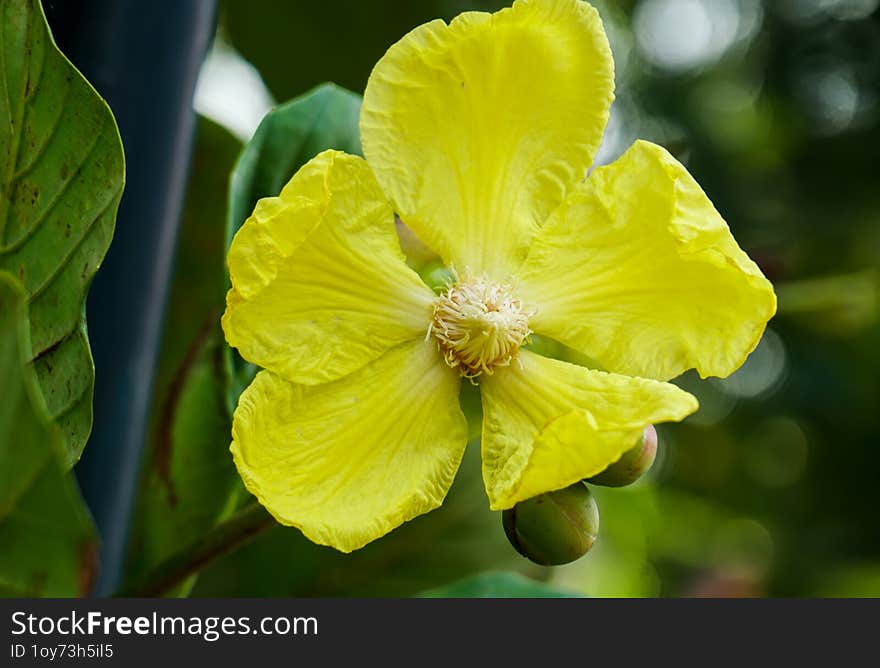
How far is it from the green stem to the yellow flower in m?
0.03

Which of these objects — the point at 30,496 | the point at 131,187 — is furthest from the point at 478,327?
the point at 30,496

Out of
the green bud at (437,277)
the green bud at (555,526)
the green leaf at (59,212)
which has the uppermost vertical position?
the green leaf at (59,212)

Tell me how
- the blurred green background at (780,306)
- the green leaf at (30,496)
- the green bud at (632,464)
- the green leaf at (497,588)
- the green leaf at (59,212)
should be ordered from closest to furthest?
the green leaf at (30,496), the green leaf at (59,212), the green bud at (632,464), the green leaf at (497,588), the blurred green background at (780,306)

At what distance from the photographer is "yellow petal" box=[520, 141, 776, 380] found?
0.74 meters

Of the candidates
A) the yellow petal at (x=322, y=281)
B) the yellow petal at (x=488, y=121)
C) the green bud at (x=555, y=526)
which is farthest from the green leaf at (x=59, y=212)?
the green bud at (x=555, y=526)

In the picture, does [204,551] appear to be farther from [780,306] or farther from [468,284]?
[780,306]

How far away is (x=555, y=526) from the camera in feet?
2.35

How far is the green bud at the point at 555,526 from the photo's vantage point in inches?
28.2

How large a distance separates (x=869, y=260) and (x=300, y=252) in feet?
6.52

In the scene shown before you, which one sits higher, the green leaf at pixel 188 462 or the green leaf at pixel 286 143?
the green leaf at pixel 286 143

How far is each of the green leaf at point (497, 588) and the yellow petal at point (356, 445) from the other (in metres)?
0.31

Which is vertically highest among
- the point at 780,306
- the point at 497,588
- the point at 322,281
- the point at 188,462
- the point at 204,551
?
the point at 322,281

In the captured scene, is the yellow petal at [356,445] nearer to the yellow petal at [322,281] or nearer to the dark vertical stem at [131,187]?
the yellow petal at [322,281]

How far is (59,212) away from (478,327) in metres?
0.31
